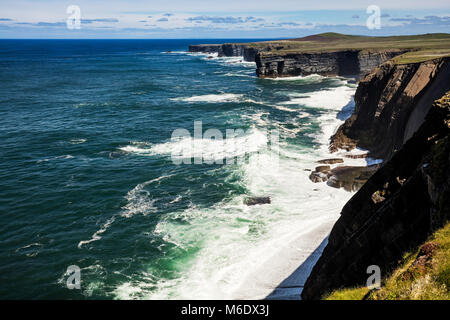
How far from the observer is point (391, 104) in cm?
4531

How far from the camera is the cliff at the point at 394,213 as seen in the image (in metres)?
15.4

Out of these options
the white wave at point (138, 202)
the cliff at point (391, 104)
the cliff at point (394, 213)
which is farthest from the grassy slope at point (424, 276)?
the white wave at point (138, 202)

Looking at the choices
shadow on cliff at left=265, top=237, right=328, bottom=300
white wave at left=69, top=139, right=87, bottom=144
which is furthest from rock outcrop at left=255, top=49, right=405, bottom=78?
shadow on cliff at left=265, top=237, right=328, bottom=300

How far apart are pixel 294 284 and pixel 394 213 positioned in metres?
9.10

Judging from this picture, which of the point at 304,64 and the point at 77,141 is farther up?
the point at 304,64

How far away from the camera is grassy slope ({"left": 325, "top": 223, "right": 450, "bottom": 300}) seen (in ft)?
38.4

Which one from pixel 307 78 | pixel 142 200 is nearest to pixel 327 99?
pixel 307 78

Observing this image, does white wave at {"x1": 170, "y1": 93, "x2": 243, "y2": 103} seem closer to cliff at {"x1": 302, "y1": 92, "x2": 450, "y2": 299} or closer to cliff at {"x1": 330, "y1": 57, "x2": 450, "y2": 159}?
cliff at {"x1": 330, "y1": 57, "x2": 450, "y2": 159}

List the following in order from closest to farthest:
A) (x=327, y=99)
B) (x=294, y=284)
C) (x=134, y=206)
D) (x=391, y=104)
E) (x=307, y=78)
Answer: (x=294, y=284), (x=134, y=206), (x=391, y=104), (x=327, y=99), (x=307, y=78)

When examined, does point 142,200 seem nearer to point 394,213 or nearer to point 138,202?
point 138,202

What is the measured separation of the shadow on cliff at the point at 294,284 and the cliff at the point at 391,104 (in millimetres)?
17050
